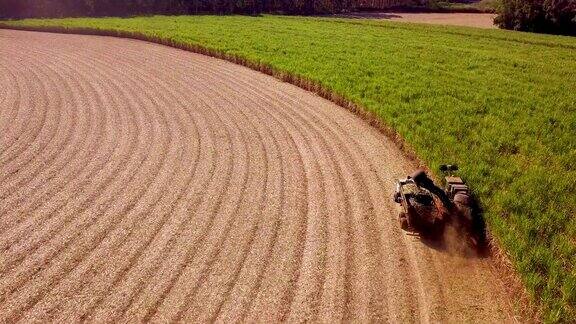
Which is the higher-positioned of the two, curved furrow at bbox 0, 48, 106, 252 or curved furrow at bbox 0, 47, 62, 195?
curved furrow at bbox 0, 47, 62, 195

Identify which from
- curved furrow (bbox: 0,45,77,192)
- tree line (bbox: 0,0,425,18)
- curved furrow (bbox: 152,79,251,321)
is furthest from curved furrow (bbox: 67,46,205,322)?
tree line (bbox: 0,0,425,18)

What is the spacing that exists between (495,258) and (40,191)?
11.1 meters

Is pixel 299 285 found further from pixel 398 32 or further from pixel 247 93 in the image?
pixel 398 32

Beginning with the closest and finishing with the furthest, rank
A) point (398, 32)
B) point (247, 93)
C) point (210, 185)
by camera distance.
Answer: point (210, 185) → point (247, 93) → point (398, 32)

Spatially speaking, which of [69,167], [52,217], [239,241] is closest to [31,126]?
[69,167]

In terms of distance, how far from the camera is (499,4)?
51906 mm

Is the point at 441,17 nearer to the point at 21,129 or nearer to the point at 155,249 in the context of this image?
the point at 21,129

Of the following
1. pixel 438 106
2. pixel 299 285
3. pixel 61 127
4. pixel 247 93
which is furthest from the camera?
pixel 247 93

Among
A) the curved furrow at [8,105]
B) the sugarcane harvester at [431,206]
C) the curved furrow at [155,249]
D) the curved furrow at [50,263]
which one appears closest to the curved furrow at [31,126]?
the curved furrow at [8,105]

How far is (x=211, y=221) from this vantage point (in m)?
10.4

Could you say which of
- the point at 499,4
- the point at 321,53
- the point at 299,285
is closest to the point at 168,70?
the point at 321,53

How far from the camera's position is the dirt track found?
7996mm

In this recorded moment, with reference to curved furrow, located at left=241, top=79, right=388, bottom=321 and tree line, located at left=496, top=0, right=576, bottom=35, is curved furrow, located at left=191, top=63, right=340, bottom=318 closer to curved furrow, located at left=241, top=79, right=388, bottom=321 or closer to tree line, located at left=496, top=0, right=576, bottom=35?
curved furrow, located at left=241, top=79, right=388, bottom=321

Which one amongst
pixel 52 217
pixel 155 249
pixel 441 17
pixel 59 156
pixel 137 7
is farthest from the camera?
pixel 441 17
